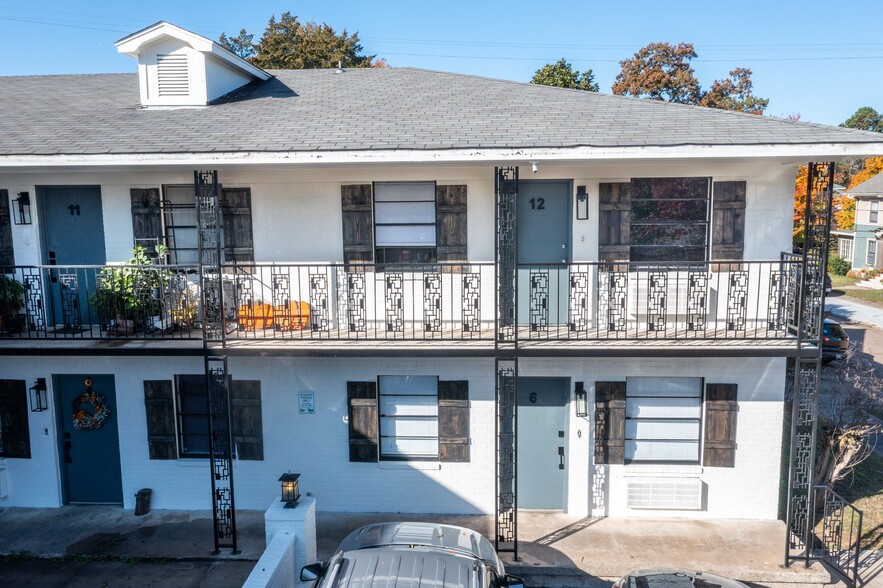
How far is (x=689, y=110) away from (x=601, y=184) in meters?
1.85

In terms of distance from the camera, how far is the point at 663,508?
33.0 feet

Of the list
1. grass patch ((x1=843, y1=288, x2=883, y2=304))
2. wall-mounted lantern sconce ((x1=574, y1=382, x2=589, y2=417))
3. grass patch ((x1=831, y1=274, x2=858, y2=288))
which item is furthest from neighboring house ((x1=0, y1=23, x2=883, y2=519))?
grass patch ((x1=831, y1=274, x2=858, y2=288))

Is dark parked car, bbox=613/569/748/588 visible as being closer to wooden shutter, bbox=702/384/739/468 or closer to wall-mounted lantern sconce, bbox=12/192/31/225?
wooden shutter, bbox=702/384/739/468

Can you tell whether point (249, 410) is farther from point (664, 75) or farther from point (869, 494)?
point (664, 75)

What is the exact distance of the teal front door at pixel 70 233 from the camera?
1048cm

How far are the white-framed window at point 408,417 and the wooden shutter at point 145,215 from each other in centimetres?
440

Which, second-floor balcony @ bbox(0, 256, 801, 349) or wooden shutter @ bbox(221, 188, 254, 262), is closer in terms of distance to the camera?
second-floor balcony @ bbox(0, 256, 801, 349)

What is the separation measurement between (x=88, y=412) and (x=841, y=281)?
1589 inches

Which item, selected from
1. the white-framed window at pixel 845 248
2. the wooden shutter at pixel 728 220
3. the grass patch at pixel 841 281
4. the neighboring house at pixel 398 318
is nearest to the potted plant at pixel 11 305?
the neighboring house at pixel 398 318

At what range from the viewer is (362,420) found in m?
10.3

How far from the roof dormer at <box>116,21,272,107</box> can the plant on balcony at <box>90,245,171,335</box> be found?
3.41 m

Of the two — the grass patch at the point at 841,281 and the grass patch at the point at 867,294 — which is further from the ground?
the grass patch at the point at 841,281

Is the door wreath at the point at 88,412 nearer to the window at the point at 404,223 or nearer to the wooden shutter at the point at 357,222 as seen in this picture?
the wooden shutter at the point at 357,222

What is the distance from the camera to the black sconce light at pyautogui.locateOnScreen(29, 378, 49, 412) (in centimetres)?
1043
